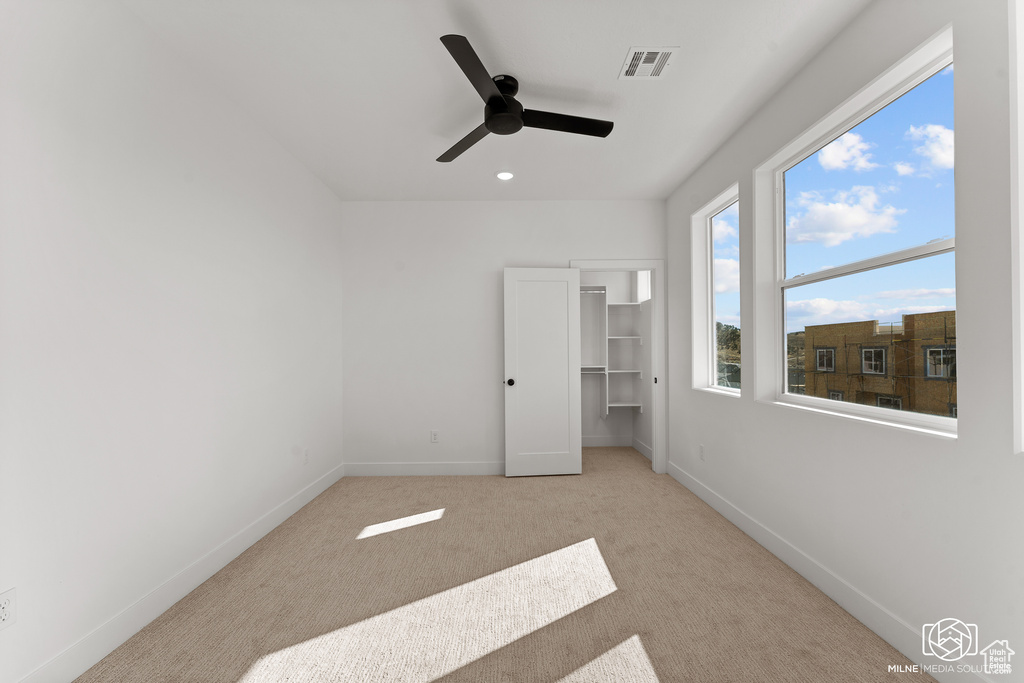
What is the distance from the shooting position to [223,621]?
85.0 inches

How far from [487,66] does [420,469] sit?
11.6 feet

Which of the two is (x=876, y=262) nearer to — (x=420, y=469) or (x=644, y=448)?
(x=644, y=448)

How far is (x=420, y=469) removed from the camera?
15.5 ft

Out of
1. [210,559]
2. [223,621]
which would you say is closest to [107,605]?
[223,621]

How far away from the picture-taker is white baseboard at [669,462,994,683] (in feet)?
5.88

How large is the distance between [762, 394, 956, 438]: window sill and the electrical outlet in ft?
10.5

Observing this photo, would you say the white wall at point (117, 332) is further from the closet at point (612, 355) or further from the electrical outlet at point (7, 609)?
the closet at point (612, 355)

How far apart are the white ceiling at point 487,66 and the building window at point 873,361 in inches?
58.2

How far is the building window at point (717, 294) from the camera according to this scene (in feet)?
11.8

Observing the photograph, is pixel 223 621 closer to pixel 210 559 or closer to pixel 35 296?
pixel 210 559

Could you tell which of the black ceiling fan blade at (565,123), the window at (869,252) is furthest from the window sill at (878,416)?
the black ceiling fan blade at (565,123)

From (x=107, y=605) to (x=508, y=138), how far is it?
10.7ft

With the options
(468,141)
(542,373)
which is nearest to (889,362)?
(468,141)

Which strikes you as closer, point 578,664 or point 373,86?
point 578,664
